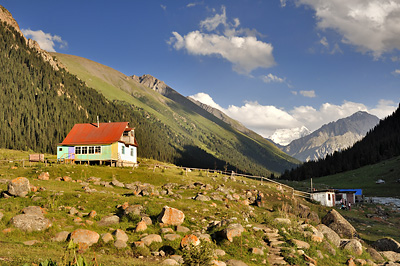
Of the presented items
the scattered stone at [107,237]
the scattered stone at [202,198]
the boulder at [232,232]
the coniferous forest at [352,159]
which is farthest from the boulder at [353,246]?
the coniferous forest at [352,159]

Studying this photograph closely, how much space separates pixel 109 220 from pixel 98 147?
148ft

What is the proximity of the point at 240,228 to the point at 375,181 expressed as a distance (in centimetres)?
10805

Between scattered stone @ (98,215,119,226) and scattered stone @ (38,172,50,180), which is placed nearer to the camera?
scattered stone @ (98,215,119,226)

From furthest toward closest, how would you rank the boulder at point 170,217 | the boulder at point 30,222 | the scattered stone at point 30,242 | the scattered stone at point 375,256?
the scattered stone at point 375,256
the boulder at point 170,217
the boulder at point 30,222
the scattered stone at point 30,242

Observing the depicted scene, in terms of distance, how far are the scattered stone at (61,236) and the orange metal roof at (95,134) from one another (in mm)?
46216

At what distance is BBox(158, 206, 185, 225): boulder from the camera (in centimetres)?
2247

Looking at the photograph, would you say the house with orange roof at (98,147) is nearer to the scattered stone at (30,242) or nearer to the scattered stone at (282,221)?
the scattered stone at (282,221)

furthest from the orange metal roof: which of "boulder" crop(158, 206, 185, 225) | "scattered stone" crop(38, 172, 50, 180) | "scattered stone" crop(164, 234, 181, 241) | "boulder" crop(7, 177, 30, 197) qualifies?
"scattered stone" crop(164, 234, 181, 241)

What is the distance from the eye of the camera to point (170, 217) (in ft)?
74.2

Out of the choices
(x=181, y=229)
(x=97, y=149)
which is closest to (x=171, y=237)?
(x=181, y=229)

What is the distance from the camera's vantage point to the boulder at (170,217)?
73.7 feet

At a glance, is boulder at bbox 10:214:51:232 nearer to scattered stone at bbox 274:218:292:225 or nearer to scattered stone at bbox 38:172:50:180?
scattered stone at bbox 274:218:292:225

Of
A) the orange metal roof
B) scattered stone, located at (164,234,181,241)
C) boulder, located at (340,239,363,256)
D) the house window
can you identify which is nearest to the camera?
scattered stone, located at (164,234,181,241)

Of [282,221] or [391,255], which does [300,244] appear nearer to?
[282,221]
